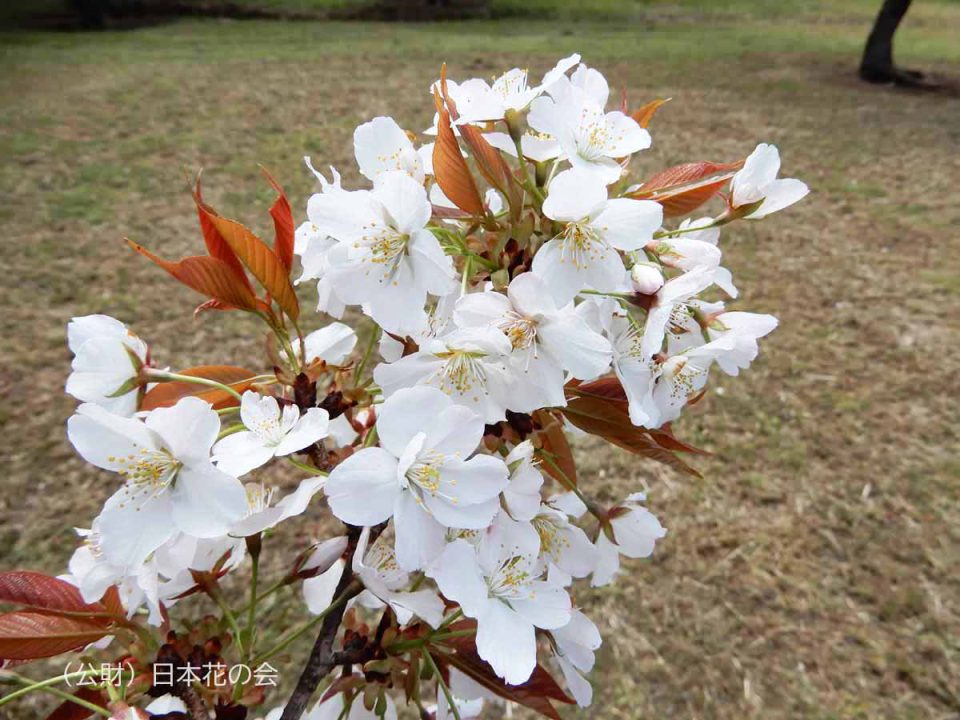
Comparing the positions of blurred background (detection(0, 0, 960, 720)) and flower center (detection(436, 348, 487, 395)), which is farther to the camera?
blurred background (detection(0, 0, 960, 720))

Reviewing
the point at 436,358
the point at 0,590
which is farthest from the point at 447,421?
the point at 0,590

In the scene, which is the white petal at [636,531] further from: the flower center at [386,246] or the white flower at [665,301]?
the flower center at [386,246]

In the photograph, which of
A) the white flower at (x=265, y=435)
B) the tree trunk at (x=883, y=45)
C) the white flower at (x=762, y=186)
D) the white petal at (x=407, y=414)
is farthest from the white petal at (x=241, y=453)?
the tree trunk at (x=883, y=45)

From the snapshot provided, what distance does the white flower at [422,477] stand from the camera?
536 mm

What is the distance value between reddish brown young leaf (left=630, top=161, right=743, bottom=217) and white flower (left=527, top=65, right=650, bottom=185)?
0.05 meters

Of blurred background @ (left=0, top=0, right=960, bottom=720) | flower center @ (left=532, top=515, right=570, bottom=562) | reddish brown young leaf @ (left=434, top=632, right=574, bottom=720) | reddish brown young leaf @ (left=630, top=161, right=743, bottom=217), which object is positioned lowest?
blurred background @ (left=0, top=0, right=960, bottom=720)

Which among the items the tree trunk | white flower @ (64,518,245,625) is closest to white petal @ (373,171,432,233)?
white flower @ (64,518,245,625)

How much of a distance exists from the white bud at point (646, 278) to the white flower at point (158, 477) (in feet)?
1.17

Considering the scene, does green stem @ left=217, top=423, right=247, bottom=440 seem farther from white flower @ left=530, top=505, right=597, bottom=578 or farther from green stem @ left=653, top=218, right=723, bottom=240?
green stem @ left=653, top=218, right=723, bottom=240

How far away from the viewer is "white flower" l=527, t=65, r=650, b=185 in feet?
1.98

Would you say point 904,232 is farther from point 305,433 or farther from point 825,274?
point 305,433

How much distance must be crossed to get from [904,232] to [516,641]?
12.7 feet

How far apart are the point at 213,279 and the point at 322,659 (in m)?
0.39

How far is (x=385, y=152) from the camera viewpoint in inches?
27.0
